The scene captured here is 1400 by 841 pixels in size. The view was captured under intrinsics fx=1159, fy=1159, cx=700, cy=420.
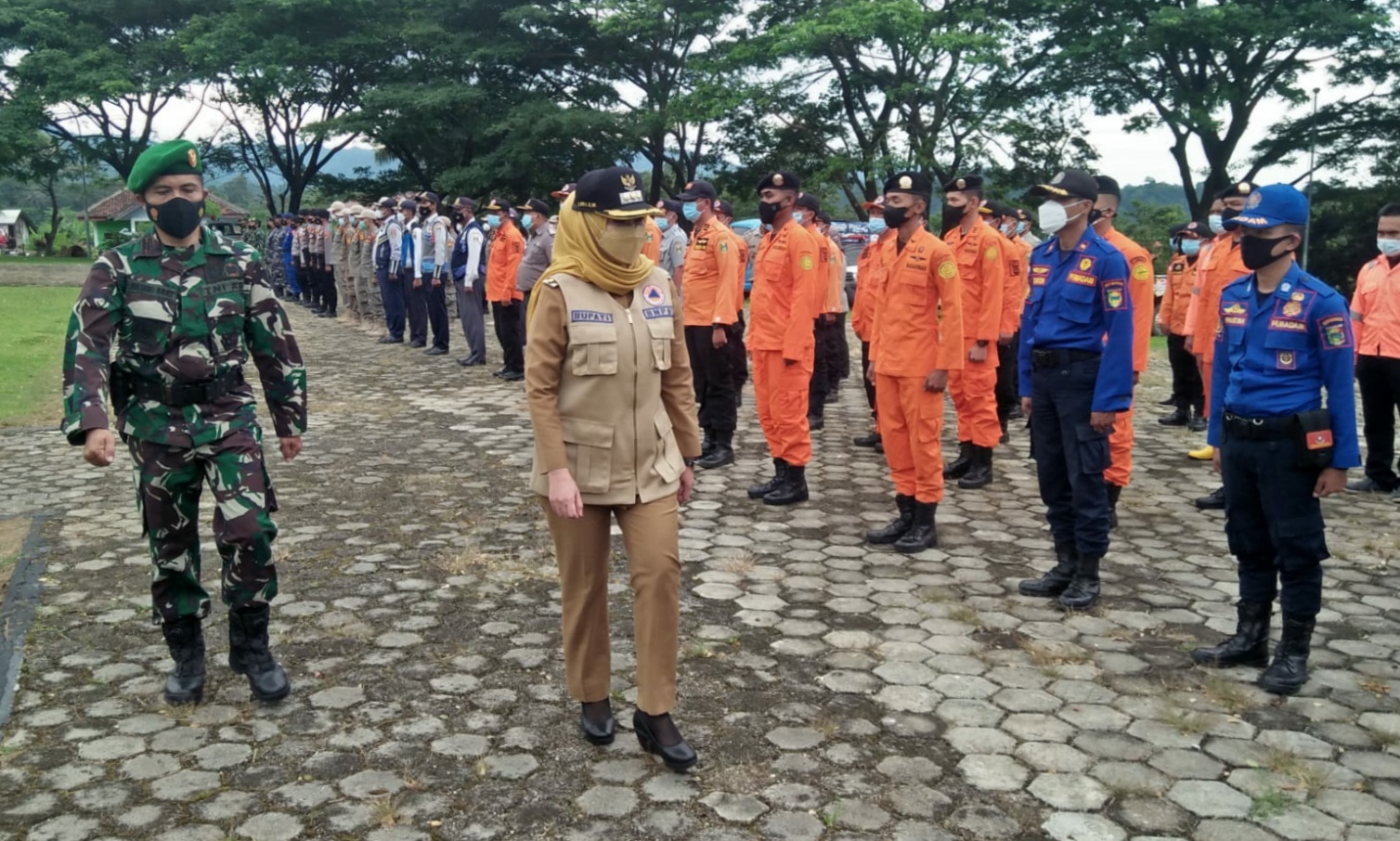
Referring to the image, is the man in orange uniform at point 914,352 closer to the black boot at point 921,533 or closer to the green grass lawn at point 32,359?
the black boot at point 921,533

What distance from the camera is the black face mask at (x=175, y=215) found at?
3.92m

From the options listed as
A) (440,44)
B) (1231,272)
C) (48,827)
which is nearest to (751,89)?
(440,44)

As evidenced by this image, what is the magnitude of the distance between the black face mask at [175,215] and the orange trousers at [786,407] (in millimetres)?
3881

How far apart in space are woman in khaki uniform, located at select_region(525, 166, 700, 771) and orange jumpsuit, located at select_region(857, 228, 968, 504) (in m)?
2.59

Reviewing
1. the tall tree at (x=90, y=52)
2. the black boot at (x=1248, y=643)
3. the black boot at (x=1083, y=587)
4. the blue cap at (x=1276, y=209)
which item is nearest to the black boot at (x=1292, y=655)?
the black boot at (x=1248, y=643)

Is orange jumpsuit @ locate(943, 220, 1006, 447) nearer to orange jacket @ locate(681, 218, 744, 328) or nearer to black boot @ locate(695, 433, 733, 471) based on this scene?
orange jacket @ locate(681, 218, 744, 328)

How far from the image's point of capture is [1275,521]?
14.0 ft

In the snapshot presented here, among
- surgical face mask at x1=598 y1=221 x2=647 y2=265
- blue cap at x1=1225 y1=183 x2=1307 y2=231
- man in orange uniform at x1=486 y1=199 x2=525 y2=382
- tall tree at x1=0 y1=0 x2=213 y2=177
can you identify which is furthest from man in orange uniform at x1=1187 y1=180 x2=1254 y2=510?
tall tree at x1=0 y1=0 x2=213 y2=177

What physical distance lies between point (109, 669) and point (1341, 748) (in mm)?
4377

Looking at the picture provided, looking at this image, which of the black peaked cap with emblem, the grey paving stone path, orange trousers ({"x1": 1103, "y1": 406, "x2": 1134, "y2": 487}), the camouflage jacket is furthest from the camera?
orange trousers ({"x1": 1103, "y1": 406, "x2": 1134, "y2": 487})

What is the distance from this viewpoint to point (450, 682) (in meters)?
4.30

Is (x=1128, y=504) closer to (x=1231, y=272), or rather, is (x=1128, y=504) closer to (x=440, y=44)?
(x=1231, y=272)

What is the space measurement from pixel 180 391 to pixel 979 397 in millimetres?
5223

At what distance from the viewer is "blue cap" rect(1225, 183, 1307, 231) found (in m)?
4.23
